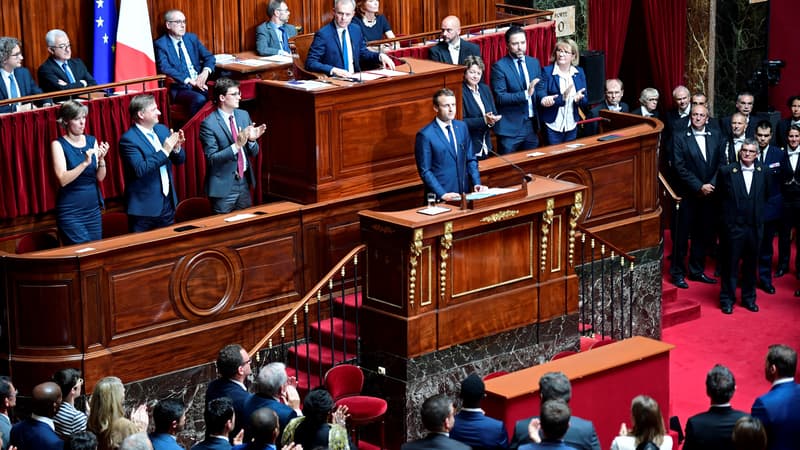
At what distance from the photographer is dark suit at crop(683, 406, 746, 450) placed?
729cm

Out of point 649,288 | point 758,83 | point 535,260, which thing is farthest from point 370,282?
point 758,83

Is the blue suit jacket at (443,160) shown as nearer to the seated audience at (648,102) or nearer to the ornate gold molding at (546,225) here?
→ the ornate gold molding at (546,225)

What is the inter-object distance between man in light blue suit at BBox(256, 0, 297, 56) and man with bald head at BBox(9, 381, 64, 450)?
5.27 meters

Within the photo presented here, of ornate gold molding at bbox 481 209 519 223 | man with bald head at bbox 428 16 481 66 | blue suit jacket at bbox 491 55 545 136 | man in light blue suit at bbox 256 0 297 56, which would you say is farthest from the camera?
man in light blue suit at bbox 256 0 297 56

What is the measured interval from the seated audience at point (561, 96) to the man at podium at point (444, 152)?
1.86m

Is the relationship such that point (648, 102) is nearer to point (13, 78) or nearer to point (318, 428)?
point (13, 78)

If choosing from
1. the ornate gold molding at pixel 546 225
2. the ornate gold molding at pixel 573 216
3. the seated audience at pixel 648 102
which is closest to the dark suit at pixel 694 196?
the seated audience at pixel 648 102

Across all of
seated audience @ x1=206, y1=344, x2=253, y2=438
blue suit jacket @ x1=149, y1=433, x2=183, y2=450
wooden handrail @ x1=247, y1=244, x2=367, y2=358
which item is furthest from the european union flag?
blue suit jacket @ x1=149, y1=433, x2=183, y2=450

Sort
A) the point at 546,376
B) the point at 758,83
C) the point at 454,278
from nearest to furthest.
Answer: the point at 546,376 → the point at 454,278 → the point at 758,83

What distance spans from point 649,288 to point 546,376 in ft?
15.0

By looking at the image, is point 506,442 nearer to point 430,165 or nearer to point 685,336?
point 430,165

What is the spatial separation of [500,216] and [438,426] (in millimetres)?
2758

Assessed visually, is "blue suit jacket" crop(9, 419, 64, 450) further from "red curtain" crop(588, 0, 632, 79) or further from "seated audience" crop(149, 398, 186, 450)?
"red curtain" crop(588, 0, 632, 79)

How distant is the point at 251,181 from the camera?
10.3m
